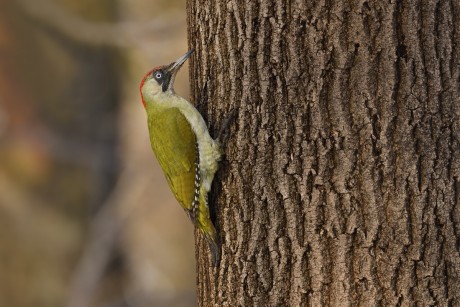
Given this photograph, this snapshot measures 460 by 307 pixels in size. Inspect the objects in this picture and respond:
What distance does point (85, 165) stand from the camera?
9.84m

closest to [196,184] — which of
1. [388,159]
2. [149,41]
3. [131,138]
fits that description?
[388,159]

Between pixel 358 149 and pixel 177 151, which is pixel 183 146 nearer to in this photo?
pixel 177 151

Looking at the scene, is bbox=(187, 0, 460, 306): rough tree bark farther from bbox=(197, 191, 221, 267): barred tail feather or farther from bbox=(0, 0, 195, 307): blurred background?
bbox=(0, 0, 195, 307): blurred background

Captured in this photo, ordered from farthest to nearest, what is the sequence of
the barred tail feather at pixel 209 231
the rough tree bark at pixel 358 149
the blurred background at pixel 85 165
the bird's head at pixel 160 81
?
the blurred background at pixel 85 165 < the bird's head at pixel 160 81 < the barred tail feather at pixel 209 231 < the rough tree bark at pixel 358 149

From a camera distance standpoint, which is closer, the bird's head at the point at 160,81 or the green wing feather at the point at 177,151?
the green wing feather at the point at 177,151

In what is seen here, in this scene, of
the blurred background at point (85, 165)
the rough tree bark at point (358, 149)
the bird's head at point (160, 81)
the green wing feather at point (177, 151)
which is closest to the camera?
the rough tree bark at point (358, 149)

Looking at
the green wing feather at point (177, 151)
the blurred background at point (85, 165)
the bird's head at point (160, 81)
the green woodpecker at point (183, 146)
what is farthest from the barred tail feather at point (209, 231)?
the blurred background at point (85, 165)

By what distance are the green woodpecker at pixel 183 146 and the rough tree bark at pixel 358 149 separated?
1.40ft

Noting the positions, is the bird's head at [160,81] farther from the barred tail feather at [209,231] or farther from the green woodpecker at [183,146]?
the barred tail feather at [209,231]

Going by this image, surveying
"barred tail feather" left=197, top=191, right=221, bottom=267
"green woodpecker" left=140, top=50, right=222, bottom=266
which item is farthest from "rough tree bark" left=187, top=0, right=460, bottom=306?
"green woodpecker" left=140, top=50, right=222, bottom=266

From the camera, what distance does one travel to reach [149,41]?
9.29 meters

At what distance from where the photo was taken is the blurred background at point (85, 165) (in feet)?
30.3

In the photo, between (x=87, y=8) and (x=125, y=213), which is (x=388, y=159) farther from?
(x=87, y=8)

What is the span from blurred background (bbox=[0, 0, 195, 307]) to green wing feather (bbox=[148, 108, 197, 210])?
16.8 ft
